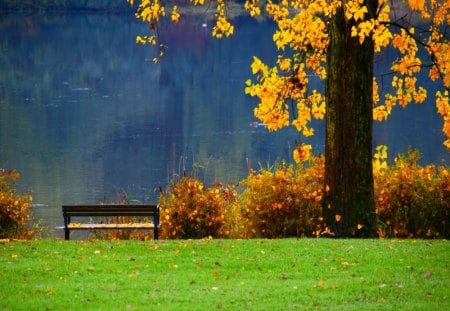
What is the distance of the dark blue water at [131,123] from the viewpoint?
28.7m

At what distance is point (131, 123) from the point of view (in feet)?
131

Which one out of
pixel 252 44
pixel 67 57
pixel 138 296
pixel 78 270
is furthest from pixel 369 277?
pixel 252 44

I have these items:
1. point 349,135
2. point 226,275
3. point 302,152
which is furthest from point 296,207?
point 226,275

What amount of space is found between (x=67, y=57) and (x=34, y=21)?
1128 inches

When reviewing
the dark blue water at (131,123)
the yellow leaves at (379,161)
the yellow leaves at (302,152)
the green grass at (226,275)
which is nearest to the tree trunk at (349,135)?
the yellow leaves at (379,161)

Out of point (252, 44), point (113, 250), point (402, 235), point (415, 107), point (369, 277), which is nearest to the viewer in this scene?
point (369, 277)

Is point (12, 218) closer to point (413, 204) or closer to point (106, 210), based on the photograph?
point (106, 210)

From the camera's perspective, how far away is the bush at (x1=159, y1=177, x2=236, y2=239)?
13.6m

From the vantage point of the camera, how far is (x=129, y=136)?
121ft

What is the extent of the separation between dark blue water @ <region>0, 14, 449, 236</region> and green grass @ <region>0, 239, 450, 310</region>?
4960 mm

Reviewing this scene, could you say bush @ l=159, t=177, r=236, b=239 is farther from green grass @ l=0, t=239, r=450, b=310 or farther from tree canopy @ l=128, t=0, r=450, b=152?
green grass @ l=0, t=239, r=450, b=310

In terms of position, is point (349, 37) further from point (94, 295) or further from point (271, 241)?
point (94, 295)

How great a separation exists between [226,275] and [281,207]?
3.68m

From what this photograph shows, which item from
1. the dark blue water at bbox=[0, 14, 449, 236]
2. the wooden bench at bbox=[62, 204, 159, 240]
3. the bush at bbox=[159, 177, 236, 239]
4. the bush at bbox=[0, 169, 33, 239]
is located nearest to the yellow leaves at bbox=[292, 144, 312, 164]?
the bush at bbox=[159, 177, 236, 239]
